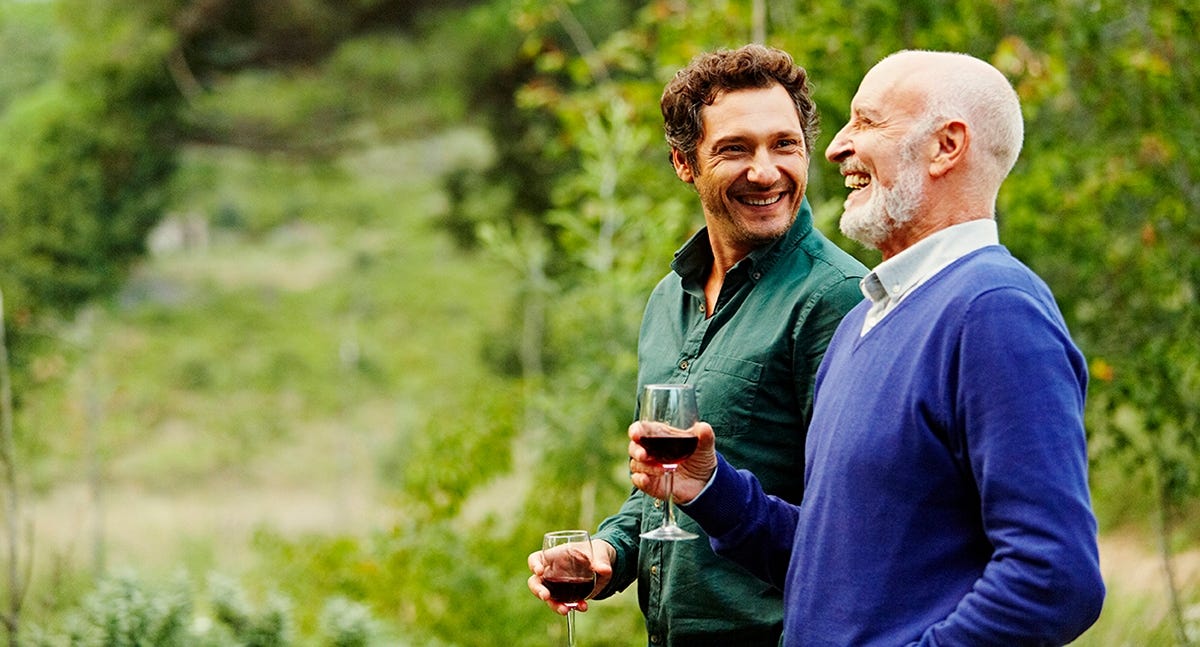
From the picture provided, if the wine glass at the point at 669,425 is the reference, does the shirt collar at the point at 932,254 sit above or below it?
above

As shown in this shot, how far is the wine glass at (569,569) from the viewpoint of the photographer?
1.90m

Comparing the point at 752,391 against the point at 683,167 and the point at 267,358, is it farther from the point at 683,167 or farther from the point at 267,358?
the point at 267,358

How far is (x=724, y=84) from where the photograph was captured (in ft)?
6.35

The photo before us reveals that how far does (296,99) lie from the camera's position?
459 inches

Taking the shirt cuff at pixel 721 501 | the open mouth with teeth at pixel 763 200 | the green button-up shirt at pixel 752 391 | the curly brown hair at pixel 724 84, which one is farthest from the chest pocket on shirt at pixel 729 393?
the curly brown hair at pixel 724 84

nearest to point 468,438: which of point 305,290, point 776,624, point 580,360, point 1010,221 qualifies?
point 580,360

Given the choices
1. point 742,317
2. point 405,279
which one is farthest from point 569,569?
point 405,279

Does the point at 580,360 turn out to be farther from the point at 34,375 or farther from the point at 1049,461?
the point at 34,375

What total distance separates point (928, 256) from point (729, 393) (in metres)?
0.44

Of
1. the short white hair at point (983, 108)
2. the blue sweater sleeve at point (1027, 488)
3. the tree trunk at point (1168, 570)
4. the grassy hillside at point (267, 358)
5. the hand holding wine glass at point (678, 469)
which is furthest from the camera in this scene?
the grassy hillside at point (267, 358)

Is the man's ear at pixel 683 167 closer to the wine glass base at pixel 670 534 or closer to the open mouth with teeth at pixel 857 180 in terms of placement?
the open mouth with teeth at pixel 857 180

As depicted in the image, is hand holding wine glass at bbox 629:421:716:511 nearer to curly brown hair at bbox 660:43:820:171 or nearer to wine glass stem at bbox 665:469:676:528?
wine glass stem at bbox 665:469:676:528

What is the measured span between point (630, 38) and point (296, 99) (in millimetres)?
7063

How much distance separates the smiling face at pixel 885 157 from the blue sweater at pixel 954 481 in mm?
93
